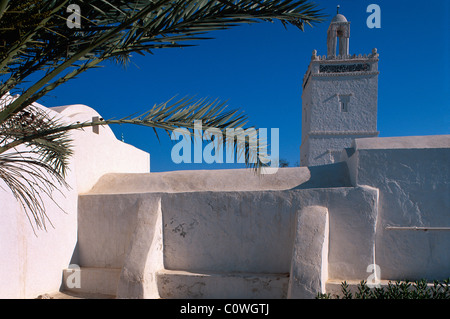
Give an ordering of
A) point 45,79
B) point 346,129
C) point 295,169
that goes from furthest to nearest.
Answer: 1. point 346,129
2. point 295,169
3. point 45,79

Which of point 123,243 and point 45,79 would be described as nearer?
point 45,79

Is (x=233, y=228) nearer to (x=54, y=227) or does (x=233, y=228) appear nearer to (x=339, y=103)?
(x=54, y=227)

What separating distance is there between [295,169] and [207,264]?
2.51 m

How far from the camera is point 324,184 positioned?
6016 millimetres

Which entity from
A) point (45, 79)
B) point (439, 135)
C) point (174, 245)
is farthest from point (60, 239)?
point (439, 135)

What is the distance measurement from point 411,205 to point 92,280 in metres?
5.84

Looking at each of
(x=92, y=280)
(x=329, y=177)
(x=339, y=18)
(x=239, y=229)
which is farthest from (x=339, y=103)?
(x=92, y=280)

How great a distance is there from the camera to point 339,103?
1507 cm

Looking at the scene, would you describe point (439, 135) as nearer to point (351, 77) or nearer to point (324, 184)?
point (324, 184)

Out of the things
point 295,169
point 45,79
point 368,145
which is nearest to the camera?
point 45,79

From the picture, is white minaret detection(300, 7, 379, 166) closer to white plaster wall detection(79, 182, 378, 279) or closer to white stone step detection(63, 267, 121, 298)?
white plaster wall detection(79, 182, 378, 279)

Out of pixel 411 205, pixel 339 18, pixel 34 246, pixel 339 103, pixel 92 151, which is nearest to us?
pixel 411 205

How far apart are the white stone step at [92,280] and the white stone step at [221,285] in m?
1.02

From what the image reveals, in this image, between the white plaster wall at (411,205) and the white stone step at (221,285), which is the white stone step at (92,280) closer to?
the white stone step at (221,285)
